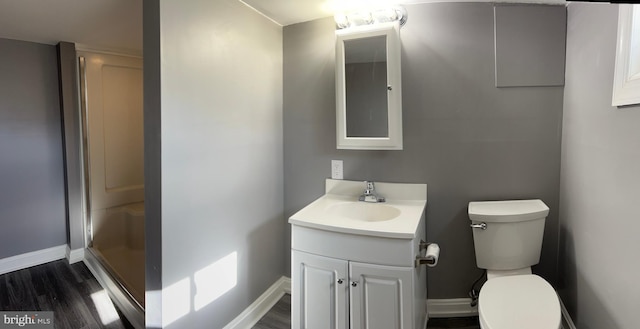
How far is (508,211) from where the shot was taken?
5.58 ft

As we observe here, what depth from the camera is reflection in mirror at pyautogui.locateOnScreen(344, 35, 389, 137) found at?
1.89 m

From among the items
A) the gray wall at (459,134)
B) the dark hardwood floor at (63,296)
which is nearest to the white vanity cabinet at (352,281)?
the gray wall at (459,134)

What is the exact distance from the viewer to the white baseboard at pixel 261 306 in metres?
1.89

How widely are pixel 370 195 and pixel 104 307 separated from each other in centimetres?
198

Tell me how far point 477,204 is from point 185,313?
1.70 meters

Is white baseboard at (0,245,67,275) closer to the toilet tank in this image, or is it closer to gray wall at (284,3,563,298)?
gray wall at (284,3,563,298)

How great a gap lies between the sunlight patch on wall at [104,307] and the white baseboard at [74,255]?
30.9 inches

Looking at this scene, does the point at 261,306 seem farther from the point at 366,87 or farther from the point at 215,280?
the point at 366,87

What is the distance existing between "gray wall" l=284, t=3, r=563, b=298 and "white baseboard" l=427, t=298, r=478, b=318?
4cm

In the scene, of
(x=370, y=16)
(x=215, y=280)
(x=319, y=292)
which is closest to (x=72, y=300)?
(x=215, y=280)

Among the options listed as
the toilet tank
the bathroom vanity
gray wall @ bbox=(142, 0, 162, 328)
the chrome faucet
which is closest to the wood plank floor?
the bathroom vanity

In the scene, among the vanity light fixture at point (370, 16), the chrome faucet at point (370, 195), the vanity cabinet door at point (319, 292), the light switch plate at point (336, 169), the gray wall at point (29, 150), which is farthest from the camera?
the gray wall at point (29, 150)

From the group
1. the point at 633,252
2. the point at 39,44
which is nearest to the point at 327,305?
the point at 633,252

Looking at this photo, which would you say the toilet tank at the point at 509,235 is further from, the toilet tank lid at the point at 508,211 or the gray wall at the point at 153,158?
the gray wall at the point at 153,158
